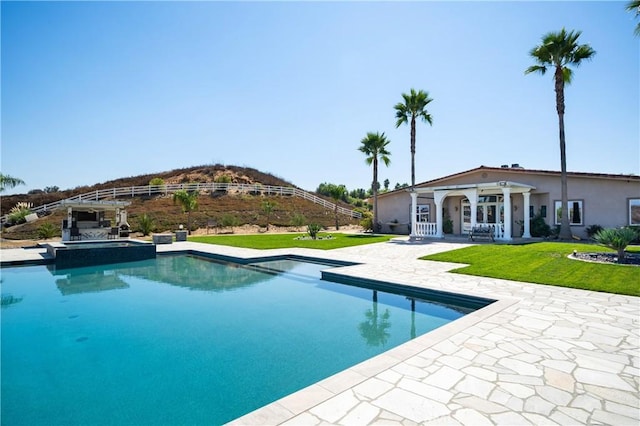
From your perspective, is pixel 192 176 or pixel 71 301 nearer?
pixel 71 301

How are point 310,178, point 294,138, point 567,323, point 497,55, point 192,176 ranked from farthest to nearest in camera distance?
1. point 310,178
2. point 192,176
3. point 294,138
4. point 497,55
5. point 567,323

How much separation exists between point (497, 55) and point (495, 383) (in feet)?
54.4

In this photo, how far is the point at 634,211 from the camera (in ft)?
54.6

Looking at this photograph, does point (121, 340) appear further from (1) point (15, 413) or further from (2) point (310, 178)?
(2) point (310, 178)

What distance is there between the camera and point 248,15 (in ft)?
45.2

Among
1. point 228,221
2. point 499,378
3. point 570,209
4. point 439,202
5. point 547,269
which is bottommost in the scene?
point 499,378

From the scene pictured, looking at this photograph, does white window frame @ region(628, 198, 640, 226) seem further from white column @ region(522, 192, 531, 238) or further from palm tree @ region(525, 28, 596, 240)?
white column @ region(522, 192, 531, 238)

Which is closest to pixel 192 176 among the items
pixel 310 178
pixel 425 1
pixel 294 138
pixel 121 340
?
pixel 310 178

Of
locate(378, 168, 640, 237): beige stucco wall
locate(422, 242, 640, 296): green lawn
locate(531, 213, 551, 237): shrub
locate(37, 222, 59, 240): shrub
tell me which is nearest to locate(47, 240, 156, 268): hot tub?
locate(37, 222, 59, 240): shrub

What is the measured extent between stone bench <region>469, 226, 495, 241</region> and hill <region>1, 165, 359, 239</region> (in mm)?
17862

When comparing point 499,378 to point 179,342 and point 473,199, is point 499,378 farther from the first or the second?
point 473,199

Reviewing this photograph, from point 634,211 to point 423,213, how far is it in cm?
1131

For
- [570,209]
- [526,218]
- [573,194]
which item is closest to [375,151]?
[526,218]

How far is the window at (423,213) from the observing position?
24266 mm
